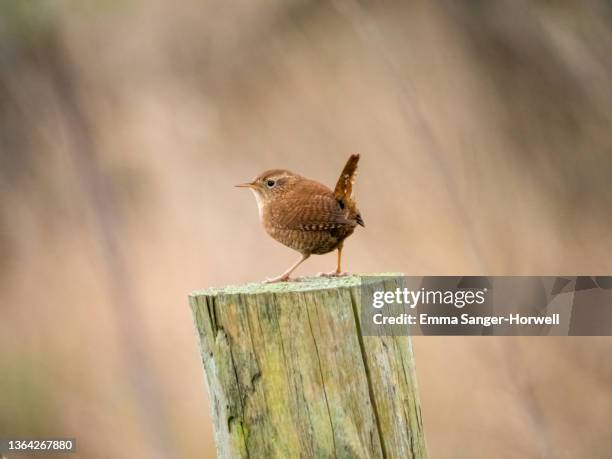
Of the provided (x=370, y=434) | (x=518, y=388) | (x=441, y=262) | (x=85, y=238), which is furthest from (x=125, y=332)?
(x=370, y=434)

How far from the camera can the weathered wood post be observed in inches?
91.6

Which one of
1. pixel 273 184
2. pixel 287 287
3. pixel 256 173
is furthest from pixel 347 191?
pixel 256 173

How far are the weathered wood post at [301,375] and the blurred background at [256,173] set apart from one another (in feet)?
10.7

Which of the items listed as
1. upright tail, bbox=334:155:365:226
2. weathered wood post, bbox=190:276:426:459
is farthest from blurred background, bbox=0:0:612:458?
weathered wood post, bbox=190:276:426:459

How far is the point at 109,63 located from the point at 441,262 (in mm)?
3962

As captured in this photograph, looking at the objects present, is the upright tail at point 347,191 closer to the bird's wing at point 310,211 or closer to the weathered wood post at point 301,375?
the bird's wing at point 310,211

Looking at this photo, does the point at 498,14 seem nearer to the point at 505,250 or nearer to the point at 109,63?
the point at 505,250

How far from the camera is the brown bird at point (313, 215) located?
130 inches

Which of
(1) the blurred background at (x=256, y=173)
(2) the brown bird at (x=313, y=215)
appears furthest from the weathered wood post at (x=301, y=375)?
(1) the blurred background at (x=256, y=173)

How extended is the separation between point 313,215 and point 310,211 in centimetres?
3

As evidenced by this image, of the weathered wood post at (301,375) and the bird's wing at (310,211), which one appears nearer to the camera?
the weathered wood post at (301,375)

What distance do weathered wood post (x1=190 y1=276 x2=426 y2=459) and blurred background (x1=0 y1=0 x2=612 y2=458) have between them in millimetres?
3249

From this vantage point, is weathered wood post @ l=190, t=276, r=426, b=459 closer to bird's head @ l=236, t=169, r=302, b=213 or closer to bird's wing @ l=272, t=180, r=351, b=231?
bird's wing @ l=272, t=180, r=351, b=231

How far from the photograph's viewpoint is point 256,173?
298 inches
